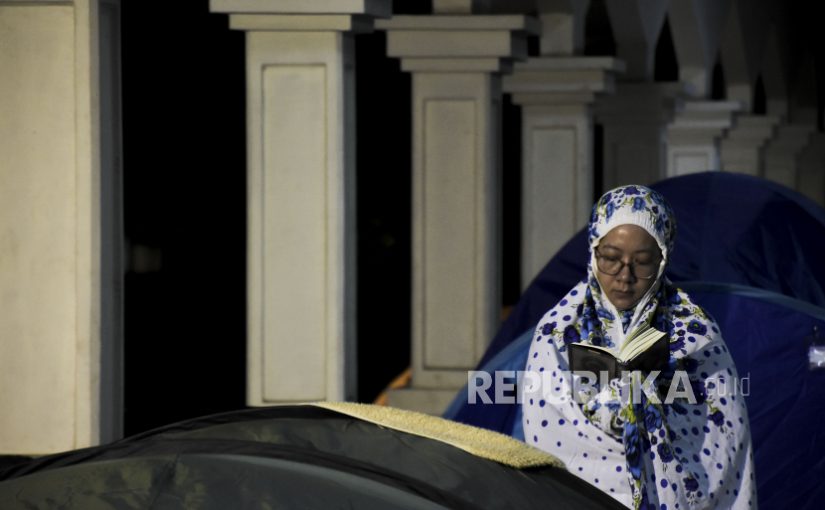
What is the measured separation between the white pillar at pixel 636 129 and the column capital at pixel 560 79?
292cm

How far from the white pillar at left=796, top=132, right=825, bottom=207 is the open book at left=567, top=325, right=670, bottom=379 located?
87.5ft

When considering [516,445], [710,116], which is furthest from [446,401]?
[710,116]

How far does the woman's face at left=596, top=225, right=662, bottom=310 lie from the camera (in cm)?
456

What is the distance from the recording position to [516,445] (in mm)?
3254

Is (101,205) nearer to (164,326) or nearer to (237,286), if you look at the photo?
(164,326)

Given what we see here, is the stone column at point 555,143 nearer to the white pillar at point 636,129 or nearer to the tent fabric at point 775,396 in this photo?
the white pillar at point 636,129

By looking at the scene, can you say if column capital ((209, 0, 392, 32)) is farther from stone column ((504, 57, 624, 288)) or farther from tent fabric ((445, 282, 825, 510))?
stone column ((504, 57, 624, 288))

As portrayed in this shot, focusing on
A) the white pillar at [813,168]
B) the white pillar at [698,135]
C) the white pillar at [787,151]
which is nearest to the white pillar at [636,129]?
the white pillar at [698,135]

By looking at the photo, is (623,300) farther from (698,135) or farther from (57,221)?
(698,135)

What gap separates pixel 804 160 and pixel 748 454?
27499 millimetres

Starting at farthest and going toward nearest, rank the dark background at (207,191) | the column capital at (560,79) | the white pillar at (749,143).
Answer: the white pillar at (749,143), the dark background at (207,191), the column capital at (560,79)

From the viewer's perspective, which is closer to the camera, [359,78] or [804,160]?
[359,78]

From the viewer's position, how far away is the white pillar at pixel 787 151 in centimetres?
2969

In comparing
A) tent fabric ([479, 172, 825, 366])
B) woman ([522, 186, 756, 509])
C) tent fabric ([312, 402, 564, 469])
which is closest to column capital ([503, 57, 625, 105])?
tent fabric ([479, 172, 825, 366])
